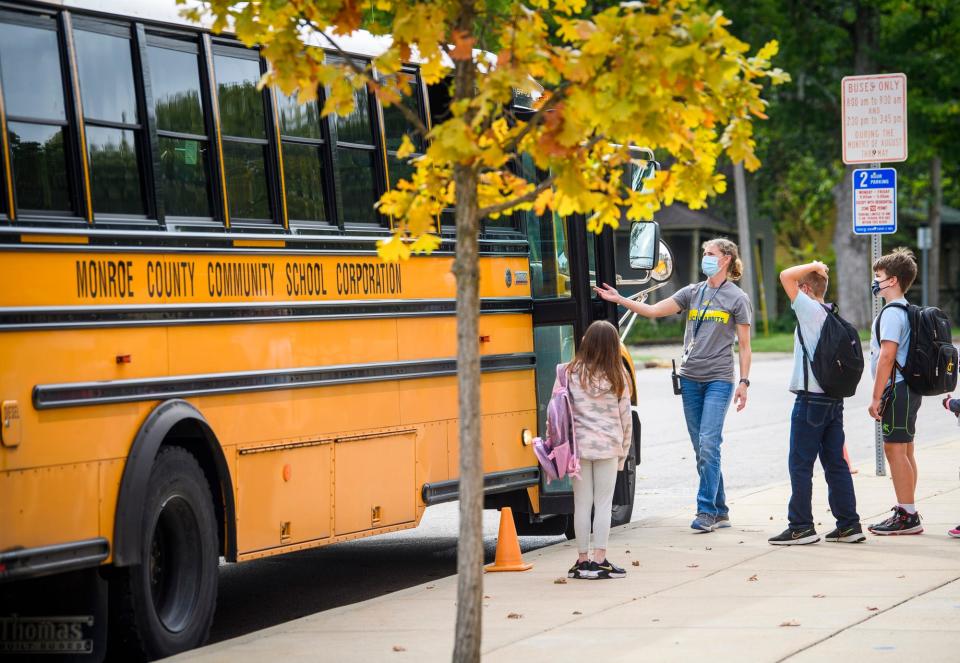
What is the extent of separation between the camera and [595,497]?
9.34 metres

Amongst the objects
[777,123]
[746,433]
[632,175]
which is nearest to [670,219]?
[777,123]

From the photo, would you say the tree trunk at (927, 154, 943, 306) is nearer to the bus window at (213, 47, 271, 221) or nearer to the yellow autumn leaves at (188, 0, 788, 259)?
the bus window at (213, 47, 271, 221)

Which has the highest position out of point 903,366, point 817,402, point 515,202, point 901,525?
point 515,202

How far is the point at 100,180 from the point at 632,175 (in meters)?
5.53

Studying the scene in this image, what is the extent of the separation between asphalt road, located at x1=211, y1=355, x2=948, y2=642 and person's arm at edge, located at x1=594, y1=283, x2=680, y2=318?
1.70m

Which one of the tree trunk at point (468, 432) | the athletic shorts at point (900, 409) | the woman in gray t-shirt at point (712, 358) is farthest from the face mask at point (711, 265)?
the tree trunk at point (468, 432)

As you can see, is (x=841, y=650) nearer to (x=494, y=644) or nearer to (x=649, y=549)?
(x=494, y=644)

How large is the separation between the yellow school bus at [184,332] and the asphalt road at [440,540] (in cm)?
81

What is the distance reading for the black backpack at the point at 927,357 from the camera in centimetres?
1033

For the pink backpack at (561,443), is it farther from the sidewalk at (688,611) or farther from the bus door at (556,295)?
the bus door at (556,295)

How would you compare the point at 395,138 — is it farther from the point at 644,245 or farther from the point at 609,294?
the point at 644,245

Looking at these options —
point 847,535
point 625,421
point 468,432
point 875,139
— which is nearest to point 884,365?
point 847,535

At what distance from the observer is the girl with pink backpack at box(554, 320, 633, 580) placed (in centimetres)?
916

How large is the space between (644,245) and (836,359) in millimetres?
1612
